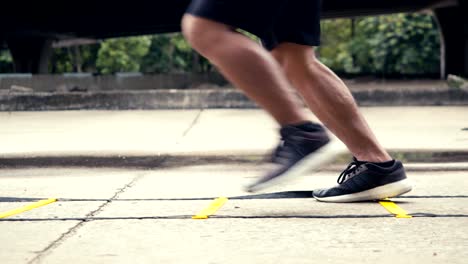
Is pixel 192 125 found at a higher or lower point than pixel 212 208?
lower

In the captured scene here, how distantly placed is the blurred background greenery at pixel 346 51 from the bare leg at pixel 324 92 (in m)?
48.9

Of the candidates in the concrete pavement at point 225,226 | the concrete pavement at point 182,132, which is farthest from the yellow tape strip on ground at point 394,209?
the concrete pavement at point 182,132

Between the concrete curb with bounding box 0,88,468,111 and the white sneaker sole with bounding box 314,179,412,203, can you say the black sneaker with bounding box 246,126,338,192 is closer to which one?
the white sneaker sole with bounding box 314,179,412,203

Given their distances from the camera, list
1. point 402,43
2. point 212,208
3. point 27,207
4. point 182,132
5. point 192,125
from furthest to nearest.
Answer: point 402,43 < point 192,125 < point 182,132 < point 27,207 < point 212,208

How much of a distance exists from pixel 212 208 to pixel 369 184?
74 cm

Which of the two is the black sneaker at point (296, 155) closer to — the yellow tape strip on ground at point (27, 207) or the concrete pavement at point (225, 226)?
the concrete pavement at point (225, 226)

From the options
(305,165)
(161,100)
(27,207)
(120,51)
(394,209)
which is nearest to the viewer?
(305,165)

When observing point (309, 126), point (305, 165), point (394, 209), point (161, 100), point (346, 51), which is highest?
point (309, 126)

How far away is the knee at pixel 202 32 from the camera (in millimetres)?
3531

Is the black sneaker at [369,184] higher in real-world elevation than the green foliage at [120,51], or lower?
higher

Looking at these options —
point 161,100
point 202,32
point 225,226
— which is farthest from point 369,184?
point 161,100

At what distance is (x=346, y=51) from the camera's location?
7144 cm

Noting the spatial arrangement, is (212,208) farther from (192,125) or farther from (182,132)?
(192,125)

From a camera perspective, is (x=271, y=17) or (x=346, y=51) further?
(x=346, y=51)
